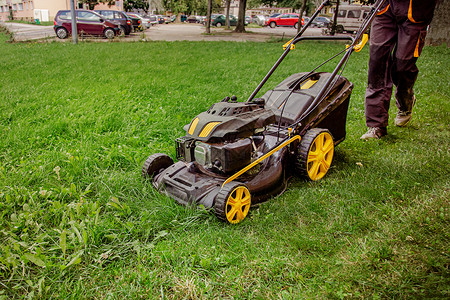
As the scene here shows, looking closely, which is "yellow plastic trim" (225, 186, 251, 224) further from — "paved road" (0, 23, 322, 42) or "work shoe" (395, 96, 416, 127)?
"paved road" (0, 23, 322, 42)

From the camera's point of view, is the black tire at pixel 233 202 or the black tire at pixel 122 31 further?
the black tire at pixel 122 31

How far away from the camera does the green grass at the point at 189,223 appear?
1.75 meters

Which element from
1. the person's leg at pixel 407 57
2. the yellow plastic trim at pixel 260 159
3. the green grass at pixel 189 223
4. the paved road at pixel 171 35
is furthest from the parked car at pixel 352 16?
the yellow plastic trim at pixel 260 159

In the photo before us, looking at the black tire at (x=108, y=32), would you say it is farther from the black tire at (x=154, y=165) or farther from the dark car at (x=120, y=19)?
the black tire at (x=154, y=165)

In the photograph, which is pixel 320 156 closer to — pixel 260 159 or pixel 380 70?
pixel 260 159

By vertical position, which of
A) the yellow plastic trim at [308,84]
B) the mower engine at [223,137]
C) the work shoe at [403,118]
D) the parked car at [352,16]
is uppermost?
the parked car at [352,16]

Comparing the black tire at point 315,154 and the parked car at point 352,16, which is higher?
the parked car at point 352,16

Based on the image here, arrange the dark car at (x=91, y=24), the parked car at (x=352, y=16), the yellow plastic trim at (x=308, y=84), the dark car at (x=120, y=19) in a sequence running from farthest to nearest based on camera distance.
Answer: the parked car at (x=352, y=16) → the dark car at (x=120, y=19) → the dark car at (x=91, y=24) → the yellow plastic trim at (x=308, y=84)

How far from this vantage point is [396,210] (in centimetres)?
229

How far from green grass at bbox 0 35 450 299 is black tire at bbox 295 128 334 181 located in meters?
0.11

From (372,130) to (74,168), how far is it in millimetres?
2955

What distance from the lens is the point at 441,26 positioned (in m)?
12.0

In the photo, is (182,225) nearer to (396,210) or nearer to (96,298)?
(96,298)

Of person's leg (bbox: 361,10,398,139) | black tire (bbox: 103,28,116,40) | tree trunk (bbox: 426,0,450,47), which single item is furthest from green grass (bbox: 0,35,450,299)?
black tire (bbox: 103,28,116,40)
